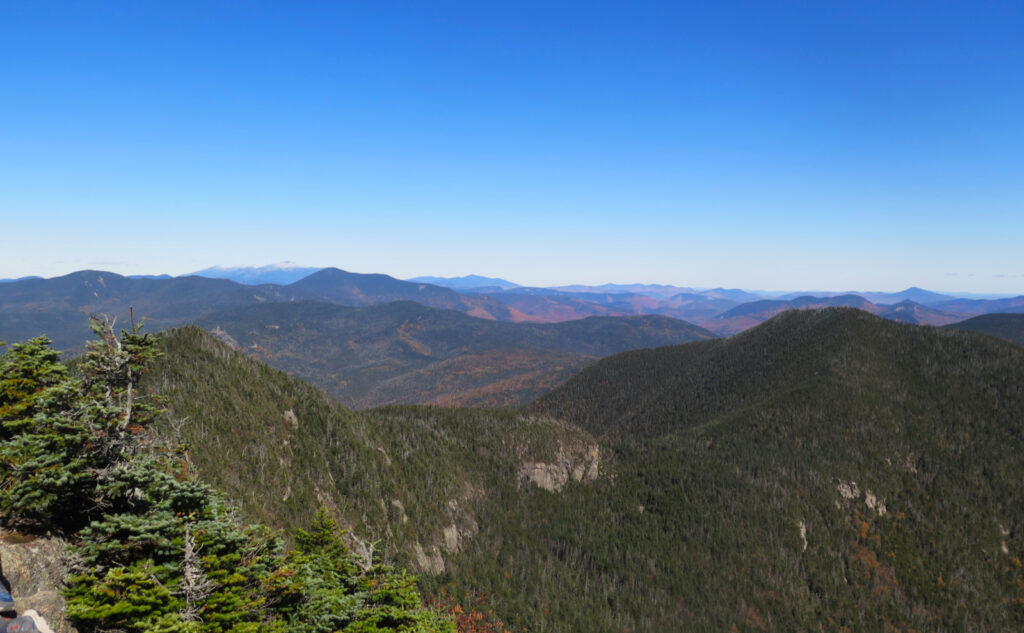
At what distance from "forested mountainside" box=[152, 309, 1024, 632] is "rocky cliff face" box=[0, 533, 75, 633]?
45181 mm

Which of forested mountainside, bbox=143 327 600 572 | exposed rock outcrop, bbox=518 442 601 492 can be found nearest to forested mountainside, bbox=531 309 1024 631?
exposed rock outcrop, bbox=518 442 601 492

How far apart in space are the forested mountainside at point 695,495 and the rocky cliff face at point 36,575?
4518 centimetres

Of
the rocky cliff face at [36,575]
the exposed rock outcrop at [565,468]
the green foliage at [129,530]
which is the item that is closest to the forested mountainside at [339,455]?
the exposed rock outcrop at [565,468]

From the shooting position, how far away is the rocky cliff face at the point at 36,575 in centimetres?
2016

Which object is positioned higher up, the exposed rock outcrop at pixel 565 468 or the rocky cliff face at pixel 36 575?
the rocky cliff face at pixel 36 575

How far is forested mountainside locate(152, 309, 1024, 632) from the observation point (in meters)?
89.2

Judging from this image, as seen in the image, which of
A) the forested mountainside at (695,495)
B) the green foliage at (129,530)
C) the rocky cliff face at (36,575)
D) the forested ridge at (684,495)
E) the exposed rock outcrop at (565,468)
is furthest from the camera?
the exposed rock outcrop at (565,468)

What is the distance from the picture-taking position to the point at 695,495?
148875 mm

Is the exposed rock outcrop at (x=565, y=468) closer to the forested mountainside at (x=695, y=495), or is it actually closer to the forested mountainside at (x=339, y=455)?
the forested mountainside at (x=339, y=455)

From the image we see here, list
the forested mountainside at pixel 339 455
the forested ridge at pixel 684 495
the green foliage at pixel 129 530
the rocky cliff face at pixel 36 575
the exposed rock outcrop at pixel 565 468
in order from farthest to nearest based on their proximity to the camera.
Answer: the exposed rock outcrop at pixel 565 468 < the forested ridge at pixel 684 495 < the forested mountainside at pixel 339 455 < the green foliage at pixel 129 530 < the rocky cliff face at pixel 36 575

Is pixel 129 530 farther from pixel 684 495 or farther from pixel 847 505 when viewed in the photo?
pixel 847 505

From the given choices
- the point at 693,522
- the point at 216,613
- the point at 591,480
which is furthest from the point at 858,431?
the point at 216,613

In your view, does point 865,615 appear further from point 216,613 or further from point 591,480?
point 216,613

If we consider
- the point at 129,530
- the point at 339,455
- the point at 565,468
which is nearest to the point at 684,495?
the point at 565,468
